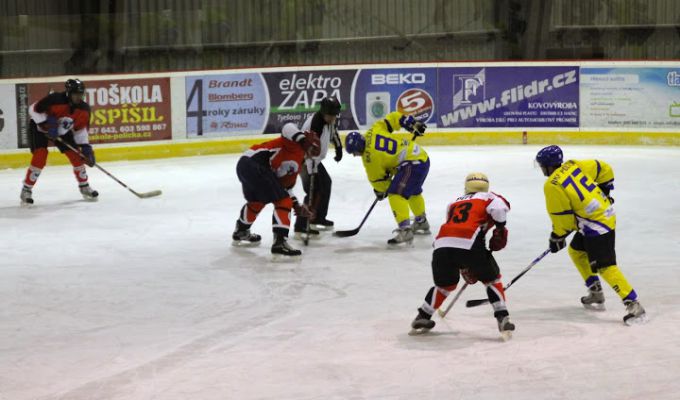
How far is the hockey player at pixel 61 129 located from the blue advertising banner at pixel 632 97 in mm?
6979

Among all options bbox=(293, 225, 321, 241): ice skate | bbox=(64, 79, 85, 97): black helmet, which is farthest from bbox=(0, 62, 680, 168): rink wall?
bbox=(293, 225, 321, 241): ice skate

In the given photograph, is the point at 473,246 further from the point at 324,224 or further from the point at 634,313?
the point at 324,224

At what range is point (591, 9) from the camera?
1684cm

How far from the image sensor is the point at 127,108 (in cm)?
1359

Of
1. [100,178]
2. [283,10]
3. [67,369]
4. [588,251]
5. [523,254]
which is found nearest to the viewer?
[67,369]

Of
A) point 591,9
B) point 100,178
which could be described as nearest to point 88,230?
point 100,178

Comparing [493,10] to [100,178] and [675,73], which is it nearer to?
[675,73]

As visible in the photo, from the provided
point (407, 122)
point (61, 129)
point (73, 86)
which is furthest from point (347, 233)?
point (61, 129)

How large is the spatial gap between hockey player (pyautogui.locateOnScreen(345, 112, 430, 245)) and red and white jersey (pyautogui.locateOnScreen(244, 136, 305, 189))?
56 cm

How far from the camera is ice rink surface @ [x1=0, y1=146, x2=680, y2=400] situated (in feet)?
16.5

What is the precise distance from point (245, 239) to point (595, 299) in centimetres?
322

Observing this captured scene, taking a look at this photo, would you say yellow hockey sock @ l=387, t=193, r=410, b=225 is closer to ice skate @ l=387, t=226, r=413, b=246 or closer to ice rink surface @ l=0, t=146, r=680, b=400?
ice skate @ l=387, t=226, r=413, b=246

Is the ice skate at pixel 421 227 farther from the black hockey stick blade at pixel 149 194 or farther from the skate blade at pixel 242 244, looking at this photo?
the black hockey stick blade at pixel 149 194

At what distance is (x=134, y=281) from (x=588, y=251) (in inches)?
123
